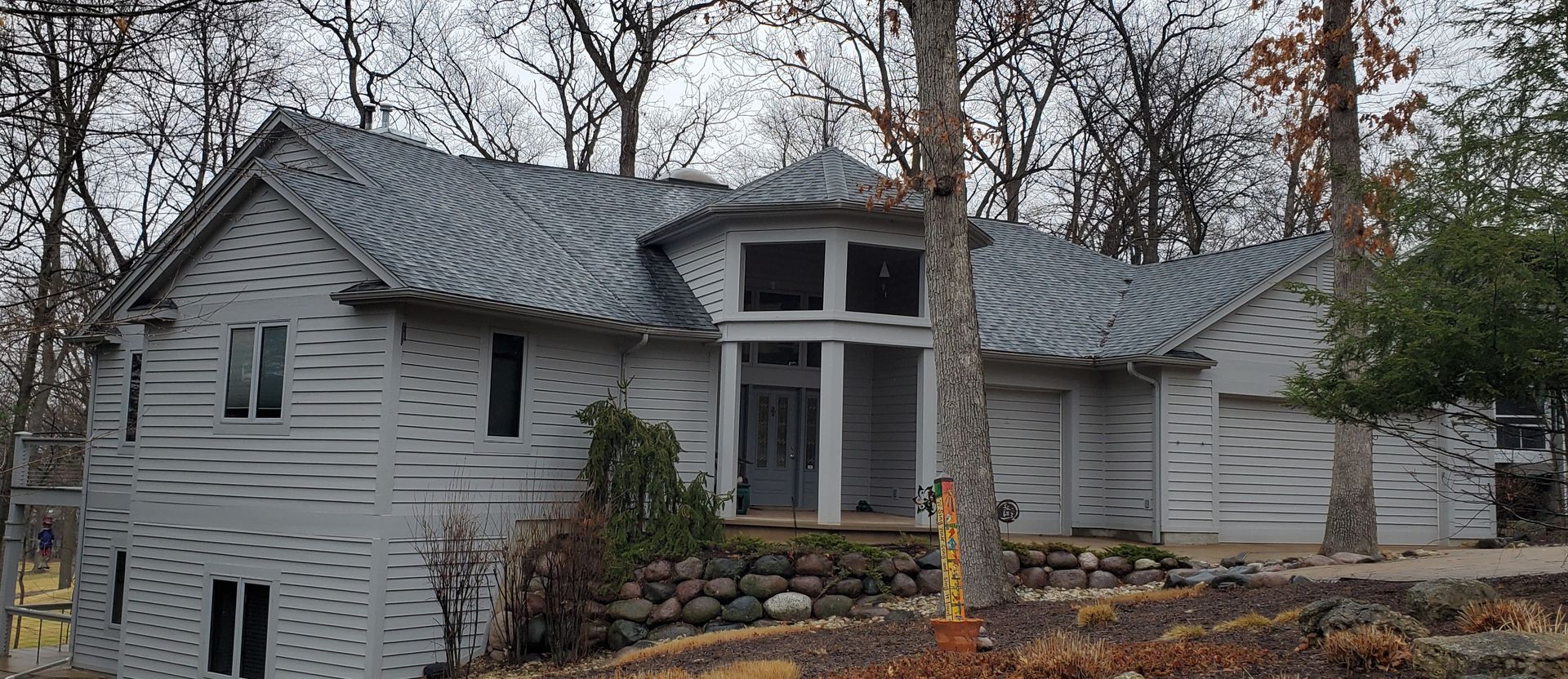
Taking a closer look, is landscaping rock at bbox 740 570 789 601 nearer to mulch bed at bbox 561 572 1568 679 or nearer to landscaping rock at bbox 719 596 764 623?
landscaping rock at bbox 719 596 764 623

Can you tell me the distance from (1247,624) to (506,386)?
9.07 meters

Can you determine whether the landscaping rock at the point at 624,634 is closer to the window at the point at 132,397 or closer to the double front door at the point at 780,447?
the double front door at the point at 780,447

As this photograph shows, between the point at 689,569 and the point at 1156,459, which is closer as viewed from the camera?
the point at 689,569

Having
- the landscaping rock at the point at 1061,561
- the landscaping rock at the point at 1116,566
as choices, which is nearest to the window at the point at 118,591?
the landscaping rock at the point at 1061,561

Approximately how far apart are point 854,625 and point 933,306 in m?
3.22

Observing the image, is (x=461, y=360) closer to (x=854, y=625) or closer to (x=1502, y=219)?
(x=854, y=625)

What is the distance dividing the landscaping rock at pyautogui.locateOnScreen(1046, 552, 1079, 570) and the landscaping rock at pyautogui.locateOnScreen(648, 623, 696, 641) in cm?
430

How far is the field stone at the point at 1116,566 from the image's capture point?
580 inches

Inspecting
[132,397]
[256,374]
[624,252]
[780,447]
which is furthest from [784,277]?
[132,397]

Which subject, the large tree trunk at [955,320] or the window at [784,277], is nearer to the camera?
the large tree trunk at [955,320]

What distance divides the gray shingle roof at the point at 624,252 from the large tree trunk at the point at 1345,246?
3.50 metres

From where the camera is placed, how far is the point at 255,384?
1455cm

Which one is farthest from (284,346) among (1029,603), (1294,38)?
(1294,38)

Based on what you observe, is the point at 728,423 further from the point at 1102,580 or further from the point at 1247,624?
the point at 1247,624
